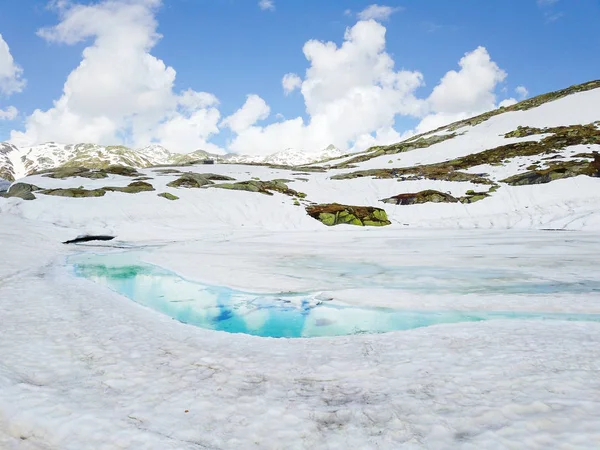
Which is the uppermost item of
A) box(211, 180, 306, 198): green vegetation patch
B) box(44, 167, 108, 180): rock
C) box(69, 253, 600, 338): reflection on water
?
box(44, 167, 108, 180): rock

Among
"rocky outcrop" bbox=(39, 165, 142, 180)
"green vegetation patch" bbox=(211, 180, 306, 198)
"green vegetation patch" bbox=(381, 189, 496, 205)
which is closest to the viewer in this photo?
"green vegetation patch" bbox=(381, 189, 496, 205)

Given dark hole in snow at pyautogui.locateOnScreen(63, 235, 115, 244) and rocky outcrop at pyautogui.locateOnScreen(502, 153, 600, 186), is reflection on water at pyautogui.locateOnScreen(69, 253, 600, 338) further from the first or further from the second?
rocky outcrop at pyautogui.locateOnScreen(502, 153, 600, 186)

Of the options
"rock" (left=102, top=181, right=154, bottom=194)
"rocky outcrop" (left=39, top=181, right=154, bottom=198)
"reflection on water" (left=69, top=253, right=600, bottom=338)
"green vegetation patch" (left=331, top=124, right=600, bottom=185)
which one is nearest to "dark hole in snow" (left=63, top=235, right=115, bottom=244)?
"rocky outcrop" (left=39, top=181, right=154, bottom=198)

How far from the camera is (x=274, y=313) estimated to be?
923cm

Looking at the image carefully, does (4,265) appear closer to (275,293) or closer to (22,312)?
(22,312)

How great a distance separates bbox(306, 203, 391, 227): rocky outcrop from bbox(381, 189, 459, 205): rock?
3.77 m

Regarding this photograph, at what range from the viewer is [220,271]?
1348cm

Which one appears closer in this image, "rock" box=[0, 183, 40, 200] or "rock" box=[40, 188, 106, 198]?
"rock" box=[0, 183, 40, 200]

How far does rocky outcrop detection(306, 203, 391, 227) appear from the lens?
111ft

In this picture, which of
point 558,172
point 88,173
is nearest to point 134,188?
point 88,173

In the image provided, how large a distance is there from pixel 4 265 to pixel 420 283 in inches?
589

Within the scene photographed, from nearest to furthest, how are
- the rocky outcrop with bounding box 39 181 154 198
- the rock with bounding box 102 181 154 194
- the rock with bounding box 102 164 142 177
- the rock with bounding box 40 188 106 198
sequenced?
1. the rock with bounding box 40 188 106 198
2. the rocky outcrop with bounding box 39 181 154 198
3. the rock with bounding box 102 181 154 194
4. the rock with bounding box 102 164 142 177

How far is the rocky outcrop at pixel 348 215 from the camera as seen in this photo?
111 ft

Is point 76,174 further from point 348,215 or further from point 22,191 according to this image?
point 348,215
